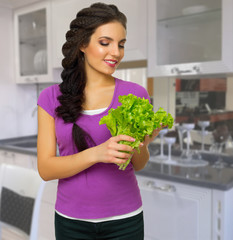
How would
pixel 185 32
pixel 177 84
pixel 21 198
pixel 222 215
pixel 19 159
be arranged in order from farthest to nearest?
1. pixel 19 159
2. pixel 177 84
3. pixel 185 32
4. pixel 222 215
5. pixel 21 198

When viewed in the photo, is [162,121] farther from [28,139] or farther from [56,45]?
[28,139]

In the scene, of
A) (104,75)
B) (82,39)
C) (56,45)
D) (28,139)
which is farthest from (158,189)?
(28,139)

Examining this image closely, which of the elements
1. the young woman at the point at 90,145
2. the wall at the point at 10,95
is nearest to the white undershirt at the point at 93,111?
the young woman at the point at 90,145

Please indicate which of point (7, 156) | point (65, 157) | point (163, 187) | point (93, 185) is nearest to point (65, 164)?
point (65, 157)

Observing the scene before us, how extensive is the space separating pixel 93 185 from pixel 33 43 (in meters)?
2.47

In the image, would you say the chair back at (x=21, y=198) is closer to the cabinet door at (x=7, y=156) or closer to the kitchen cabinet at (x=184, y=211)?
the kitchen cabinet at (x=184, y=211)

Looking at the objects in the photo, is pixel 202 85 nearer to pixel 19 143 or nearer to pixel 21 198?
pixel 21 198

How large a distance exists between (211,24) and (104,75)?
1204 millimetres

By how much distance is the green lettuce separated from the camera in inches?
31.0

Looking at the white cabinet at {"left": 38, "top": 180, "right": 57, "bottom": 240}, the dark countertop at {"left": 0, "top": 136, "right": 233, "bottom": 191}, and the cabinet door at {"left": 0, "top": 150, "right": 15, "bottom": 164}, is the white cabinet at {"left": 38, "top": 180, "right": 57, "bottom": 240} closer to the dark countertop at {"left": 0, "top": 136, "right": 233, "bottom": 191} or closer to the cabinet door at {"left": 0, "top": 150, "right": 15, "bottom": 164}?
the cabinet door at {"left": 0, "top": 150, "right": 15, "bottom": 164}

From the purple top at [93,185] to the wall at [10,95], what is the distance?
2287 millimetres

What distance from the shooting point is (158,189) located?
5.98 ft

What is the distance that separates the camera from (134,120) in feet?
2.58

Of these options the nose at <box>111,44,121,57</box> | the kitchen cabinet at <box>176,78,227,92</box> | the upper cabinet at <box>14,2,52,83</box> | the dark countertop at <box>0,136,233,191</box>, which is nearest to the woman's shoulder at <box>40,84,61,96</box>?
the nose at <box>111,44,121,57</box>
